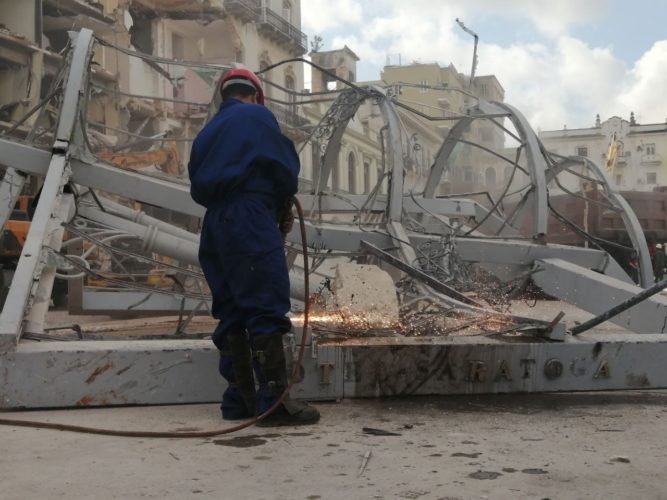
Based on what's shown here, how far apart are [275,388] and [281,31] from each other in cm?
3832

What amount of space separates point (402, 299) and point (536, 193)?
2473mm

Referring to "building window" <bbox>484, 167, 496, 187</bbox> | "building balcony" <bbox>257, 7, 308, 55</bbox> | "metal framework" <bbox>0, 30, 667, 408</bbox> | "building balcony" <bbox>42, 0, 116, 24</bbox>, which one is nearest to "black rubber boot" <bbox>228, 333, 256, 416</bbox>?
"metal framework" <bbox>0, 30, 667, 408</bbox>

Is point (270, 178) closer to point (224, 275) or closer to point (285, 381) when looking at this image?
point (224, 275)

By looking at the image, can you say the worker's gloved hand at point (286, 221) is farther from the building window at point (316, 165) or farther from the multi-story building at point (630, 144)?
the multi-story building at point (630, 144)

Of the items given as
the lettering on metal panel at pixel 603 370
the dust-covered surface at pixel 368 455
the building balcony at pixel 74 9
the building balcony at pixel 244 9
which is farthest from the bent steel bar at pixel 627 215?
the building balcony at pixel 244 9

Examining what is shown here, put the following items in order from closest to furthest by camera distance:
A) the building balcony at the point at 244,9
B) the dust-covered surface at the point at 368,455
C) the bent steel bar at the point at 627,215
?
1. the dust-covered surface at the point at 368,455
2. the bent steel bar at the point at 627,215
3. the building balcony at the point at 244,9

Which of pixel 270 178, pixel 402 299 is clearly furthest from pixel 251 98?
pixel 402 299

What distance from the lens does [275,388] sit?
3883 millimetres

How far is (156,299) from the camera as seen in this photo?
914cm

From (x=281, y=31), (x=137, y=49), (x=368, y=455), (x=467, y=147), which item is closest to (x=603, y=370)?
(x=368, y=455)

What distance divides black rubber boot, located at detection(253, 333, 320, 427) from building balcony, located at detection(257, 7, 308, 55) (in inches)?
1433

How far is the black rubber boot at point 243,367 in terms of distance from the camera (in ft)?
12.8

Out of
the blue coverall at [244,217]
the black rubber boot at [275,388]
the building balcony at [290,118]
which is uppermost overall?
the building balcony at [290,118]

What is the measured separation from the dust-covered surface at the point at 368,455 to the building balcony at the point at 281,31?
119 ft
